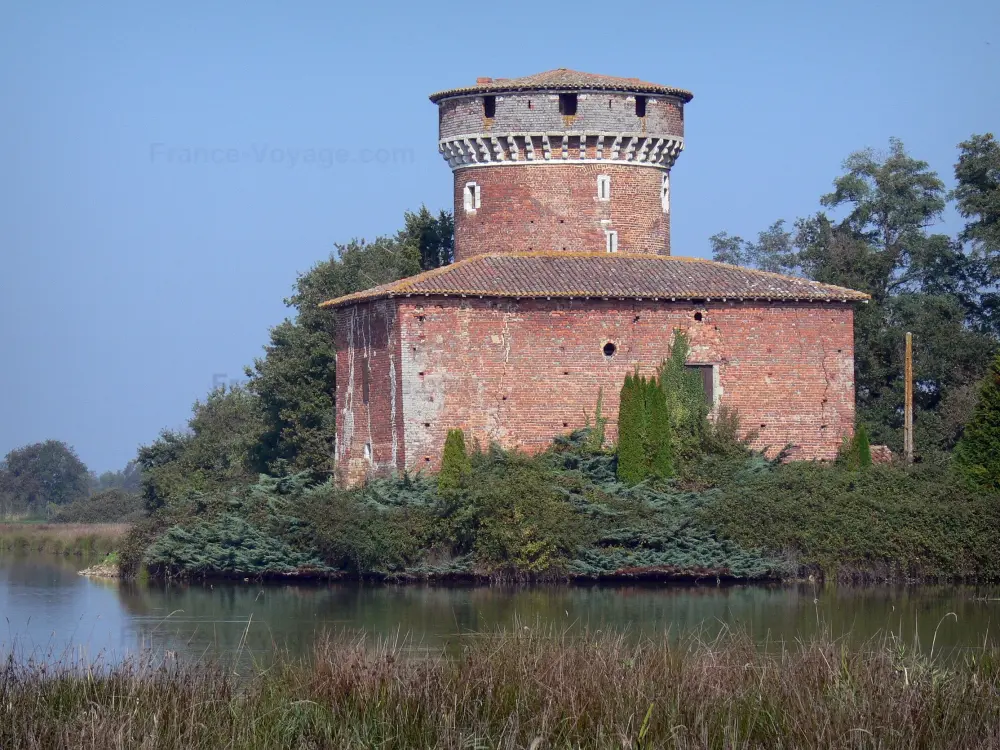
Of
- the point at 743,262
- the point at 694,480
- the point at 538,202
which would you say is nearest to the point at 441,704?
the point at 694,480

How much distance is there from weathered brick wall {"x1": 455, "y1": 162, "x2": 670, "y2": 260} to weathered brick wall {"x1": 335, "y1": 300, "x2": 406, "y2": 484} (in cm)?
365

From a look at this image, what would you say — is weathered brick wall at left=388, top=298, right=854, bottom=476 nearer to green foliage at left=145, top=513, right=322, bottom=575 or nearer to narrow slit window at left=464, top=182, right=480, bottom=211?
green foliage at left=145, top=513, right=322, bottom=575

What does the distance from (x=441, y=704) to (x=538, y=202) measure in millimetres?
22752

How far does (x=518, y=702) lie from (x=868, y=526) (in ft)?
52.6

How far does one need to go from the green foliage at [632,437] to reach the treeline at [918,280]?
8.40 metres

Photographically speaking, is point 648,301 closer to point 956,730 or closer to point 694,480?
point 694,480

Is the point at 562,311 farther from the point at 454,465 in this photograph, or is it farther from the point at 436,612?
the point at 436,612

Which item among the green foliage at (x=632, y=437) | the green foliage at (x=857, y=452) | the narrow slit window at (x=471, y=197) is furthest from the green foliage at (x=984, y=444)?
the narrow slit window at (x=471, y=197)

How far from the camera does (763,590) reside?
29156mm

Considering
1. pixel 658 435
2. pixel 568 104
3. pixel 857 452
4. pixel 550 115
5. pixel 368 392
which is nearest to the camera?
pixel 658 435

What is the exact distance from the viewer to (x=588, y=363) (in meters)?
34.1

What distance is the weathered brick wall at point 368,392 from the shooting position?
33.5 meters

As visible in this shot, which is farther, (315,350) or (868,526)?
(315,350)

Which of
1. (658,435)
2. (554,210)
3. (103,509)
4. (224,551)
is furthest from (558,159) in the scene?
(103,509)
